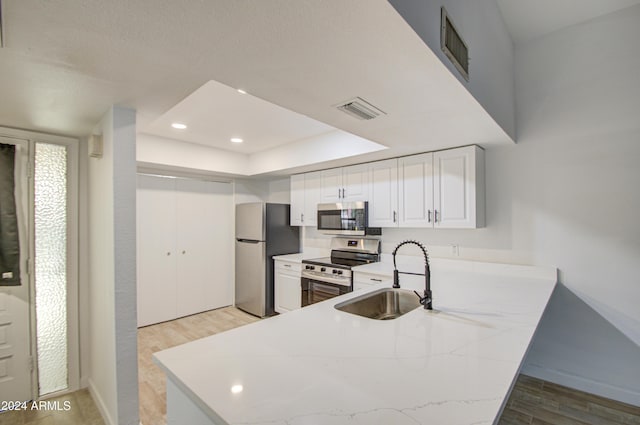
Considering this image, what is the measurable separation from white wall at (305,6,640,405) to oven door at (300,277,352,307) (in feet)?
5.28

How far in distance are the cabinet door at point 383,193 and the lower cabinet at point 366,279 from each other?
1.97ft

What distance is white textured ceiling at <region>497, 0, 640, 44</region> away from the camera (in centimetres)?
223

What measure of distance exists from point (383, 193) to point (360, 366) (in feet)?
8.16

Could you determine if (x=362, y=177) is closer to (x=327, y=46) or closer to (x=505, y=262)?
(x=505, y=262)

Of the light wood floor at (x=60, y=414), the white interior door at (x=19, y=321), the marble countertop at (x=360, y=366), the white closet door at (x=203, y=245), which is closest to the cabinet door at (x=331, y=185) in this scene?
the white closet door at (x=203, y=245)

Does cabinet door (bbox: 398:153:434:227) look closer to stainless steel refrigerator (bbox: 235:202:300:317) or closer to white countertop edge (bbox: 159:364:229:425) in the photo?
stainless steel refrigerator (bbox: 235:202:300:317)

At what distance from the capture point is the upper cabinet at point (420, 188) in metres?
2.73

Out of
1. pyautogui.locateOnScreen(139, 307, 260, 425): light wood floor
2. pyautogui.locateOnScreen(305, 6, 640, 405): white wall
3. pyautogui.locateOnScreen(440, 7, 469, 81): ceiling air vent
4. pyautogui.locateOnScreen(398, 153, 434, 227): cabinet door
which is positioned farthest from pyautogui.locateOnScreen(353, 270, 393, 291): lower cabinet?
pyautogui.locateOnScreen(440, 7, 469, 81): ceiling air vent

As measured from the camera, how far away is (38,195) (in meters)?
2.32

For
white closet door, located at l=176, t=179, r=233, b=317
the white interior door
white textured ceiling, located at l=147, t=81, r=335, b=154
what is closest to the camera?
the white interior door

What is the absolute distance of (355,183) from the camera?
3.66 metres

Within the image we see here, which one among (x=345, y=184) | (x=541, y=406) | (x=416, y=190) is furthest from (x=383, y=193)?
(x=541, y=406)

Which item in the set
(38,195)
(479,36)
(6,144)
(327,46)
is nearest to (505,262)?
(479,36)

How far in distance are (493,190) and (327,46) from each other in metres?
2.40
